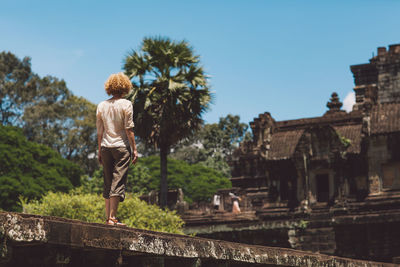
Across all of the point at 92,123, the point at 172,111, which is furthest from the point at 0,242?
the point at 92,123

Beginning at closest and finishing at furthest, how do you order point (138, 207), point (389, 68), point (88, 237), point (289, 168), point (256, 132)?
point (88, 237), point (138, 207), point (289, 168), point (256, 132), point (389, 68)

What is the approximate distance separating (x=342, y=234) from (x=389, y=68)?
23.6 m

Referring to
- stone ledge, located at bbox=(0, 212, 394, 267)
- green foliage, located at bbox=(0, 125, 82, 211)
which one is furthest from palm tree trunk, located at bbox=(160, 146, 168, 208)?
stone ledge, located at bbox=(0, 212, 394, 267)

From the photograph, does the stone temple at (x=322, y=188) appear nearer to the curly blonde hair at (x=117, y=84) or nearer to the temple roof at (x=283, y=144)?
the temple roof at (x=283, y=144)

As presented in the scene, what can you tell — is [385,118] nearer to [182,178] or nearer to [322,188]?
[322,188]

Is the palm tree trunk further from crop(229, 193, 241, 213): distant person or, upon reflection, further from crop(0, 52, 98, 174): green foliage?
crop(0, 52, 98, 174): green foliage

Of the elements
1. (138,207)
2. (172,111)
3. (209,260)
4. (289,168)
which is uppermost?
(172,111)

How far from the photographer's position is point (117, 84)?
8.10 m

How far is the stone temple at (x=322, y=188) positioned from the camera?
27.8 m

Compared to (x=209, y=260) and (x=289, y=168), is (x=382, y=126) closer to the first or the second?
(x=289, y=168)

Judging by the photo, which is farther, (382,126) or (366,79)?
(366,79)

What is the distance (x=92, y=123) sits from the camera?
6594 centimetres

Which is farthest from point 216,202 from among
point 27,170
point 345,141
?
point 27,170

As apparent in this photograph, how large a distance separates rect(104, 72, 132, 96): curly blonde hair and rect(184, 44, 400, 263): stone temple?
2029 cm
